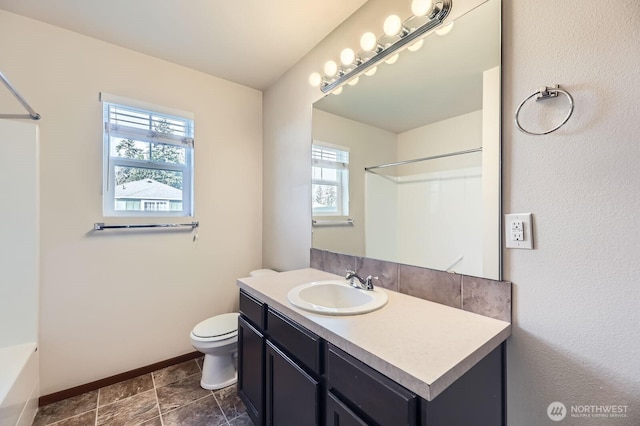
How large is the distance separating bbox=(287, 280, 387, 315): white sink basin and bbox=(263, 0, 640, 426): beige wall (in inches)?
22.5

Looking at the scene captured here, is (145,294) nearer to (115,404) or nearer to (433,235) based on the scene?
(115,404)

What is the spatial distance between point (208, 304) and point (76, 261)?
3.22 ft

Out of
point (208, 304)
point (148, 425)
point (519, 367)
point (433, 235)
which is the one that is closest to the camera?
point (519, 367)

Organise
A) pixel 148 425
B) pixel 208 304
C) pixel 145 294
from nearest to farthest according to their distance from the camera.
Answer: pixel 148 425 < pixel 145 294 < pixel 208 304

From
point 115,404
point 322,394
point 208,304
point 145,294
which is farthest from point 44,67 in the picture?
point 322,394

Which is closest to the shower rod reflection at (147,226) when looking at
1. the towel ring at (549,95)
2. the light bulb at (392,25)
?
the light bulb at (392,25)

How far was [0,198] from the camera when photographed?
1.54m

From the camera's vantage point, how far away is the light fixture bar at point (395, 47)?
3.89 ft

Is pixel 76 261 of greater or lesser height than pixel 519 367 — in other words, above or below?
above

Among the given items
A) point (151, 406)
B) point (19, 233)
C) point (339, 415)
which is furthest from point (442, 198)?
point (19, 233)

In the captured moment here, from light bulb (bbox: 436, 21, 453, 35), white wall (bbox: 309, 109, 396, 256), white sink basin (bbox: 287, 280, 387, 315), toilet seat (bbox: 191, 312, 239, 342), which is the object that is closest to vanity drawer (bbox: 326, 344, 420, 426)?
white sink basin (bbox: 287, 280, 387, 315)

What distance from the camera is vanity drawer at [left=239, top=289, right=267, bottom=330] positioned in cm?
137

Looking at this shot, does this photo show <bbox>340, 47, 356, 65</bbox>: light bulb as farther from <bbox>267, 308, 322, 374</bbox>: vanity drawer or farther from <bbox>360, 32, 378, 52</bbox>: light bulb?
<bbox>267, 308, 322, 374</bbox>: vanity drawer

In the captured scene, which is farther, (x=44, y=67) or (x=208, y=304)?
(x=208, y=304)
